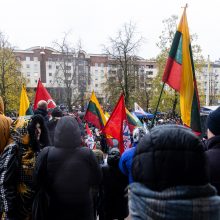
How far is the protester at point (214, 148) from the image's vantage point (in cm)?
232

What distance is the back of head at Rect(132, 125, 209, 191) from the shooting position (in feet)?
4.51

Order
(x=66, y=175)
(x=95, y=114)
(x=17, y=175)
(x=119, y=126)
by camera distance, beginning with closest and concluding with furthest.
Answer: (x=66, y=175) < (x=17, y=175) < (x=119, y=126) < (x=95, y=114)

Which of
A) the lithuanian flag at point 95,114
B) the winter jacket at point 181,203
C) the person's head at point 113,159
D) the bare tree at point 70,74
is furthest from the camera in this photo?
the bare tree at point 70,74

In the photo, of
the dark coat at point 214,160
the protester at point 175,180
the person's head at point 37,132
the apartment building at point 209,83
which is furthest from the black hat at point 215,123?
the apartment building at point 209,83

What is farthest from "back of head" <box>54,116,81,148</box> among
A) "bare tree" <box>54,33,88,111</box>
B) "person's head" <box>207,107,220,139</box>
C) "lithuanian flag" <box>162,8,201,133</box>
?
"bare tree" <box>54,33,88,111</box>

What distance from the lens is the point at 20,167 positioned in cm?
323

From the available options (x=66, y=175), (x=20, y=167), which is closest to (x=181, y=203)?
(x=66, y=175)

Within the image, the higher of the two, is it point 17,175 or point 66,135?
point 66,135

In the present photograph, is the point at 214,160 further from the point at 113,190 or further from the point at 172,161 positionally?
the point at 113,190

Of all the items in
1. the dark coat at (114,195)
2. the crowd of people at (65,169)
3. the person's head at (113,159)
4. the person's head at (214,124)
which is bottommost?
the dark coat at (114,195)

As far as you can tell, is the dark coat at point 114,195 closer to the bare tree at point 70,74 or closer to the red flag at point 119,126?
the red flag at point 119,126

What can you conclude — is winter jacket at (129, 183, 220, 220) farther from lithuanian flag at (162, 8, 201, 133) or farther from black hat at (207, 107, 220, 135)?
lithuanian flag at (162, 8, 201, 133)

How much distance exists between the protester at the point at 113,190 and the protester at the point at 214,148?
7.53ft

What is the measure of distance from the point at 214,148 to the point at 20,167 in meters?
1.82
